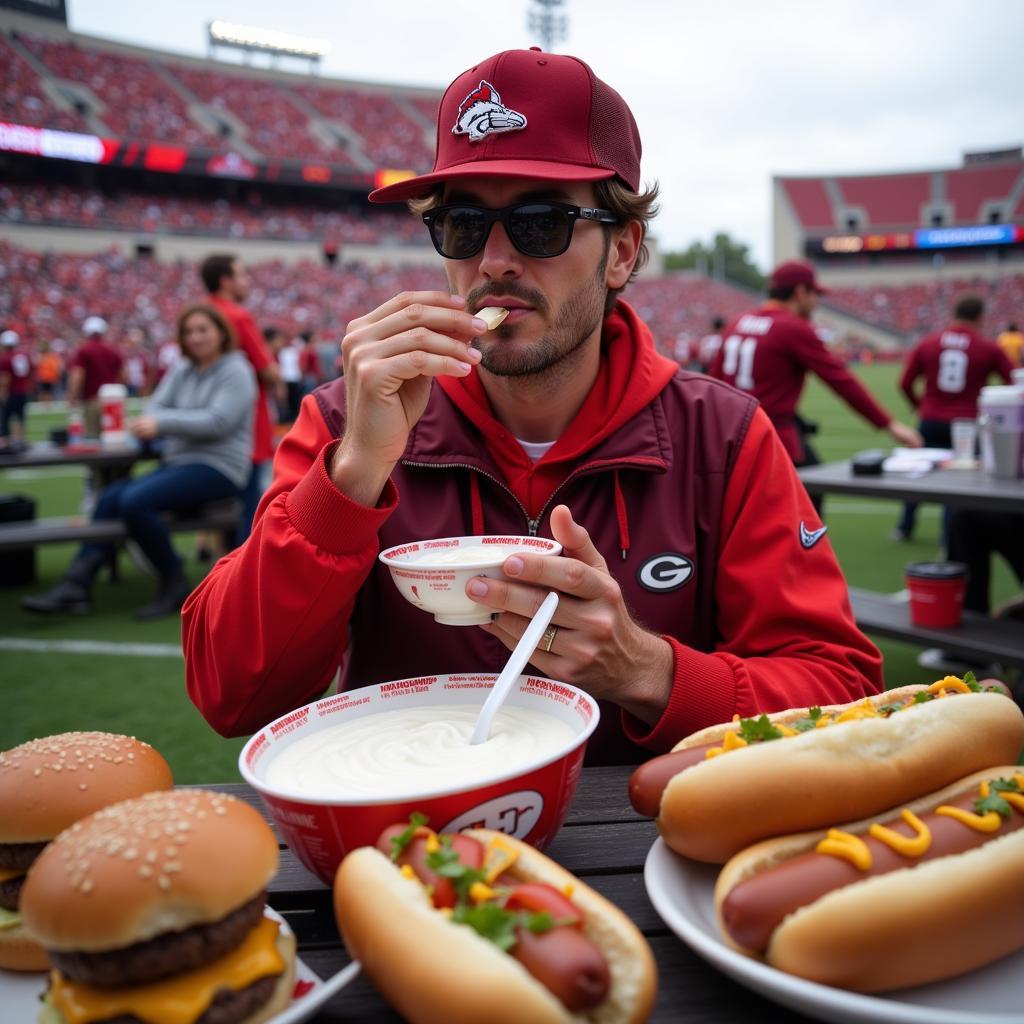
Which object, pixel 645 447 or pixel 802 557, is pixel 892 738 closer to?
pixel 802 557

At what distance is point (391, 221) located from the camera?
1873 inches

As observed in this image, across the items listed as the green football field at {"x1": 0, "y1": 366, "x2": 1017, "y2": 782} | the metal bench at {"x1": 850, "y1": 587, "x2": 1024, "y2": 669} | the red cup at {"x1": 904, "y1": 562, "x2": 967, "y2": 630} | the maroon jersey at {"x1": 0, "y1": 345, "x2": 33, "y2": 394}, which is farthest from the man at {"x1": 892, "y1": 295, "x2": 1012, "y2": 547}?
the maroon jersey at {"x1": 0, "y1": 345, "x2": 33, "y2": 394}

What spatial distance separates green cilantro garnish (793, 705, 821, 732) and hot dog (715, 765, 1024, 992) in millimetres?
171

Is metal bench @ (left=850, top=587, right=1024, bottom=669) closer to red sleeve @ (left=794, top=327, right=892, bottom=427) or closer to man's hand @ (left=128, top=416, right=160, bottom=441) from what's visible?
red sleeve @ (left=794, top=327, right=892, bottom=427)

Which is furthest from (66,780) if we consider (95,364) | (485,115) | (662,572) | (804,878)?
(95,364)

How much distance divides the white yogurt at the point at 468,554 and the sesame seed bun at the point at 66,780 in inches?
20.0

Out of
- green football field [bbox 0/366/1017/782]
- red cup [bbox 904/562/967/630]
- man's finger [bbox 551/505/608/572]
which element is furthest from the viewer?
red cup [bbox 904/562/967/630]

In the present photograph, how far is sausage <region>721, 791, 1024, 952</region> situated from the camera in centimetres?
88

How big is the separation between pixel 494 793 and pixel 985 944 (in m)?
0.53

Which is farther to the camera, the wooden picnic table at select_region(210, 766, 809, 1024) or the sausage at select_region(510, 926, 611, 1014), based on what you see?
the wooden picnic table at select_region(210, 766, 809, 1024)

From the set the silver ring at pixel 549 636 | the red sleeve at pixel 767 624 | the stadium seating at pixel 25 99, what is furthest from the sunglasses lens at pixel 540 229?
the stadium seating at pixel 25 99

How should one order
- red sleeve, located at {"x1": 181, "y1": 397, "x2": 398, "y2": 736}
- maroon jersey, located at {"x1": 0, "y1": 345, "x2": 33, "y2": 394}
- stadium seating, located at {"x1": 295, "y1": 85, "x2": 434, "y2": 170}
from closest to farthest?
red sleeve, located at {"x1": 181, "y1": 397, "x2": 398, "y2": 736}
maroon jersey, located at {"x1": 0, "y1": 345, "x2": 33, "y2": 394}
stadium seating, located at {"x1": 295, "y1": 85, "x2": 434, "y2": 170}

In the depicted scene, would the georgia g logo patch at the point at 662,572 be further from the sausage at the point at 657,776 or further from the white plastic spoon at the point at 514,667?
the sausage at the point at 657,776

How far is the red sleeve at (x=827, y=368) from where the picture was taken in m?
6.74
